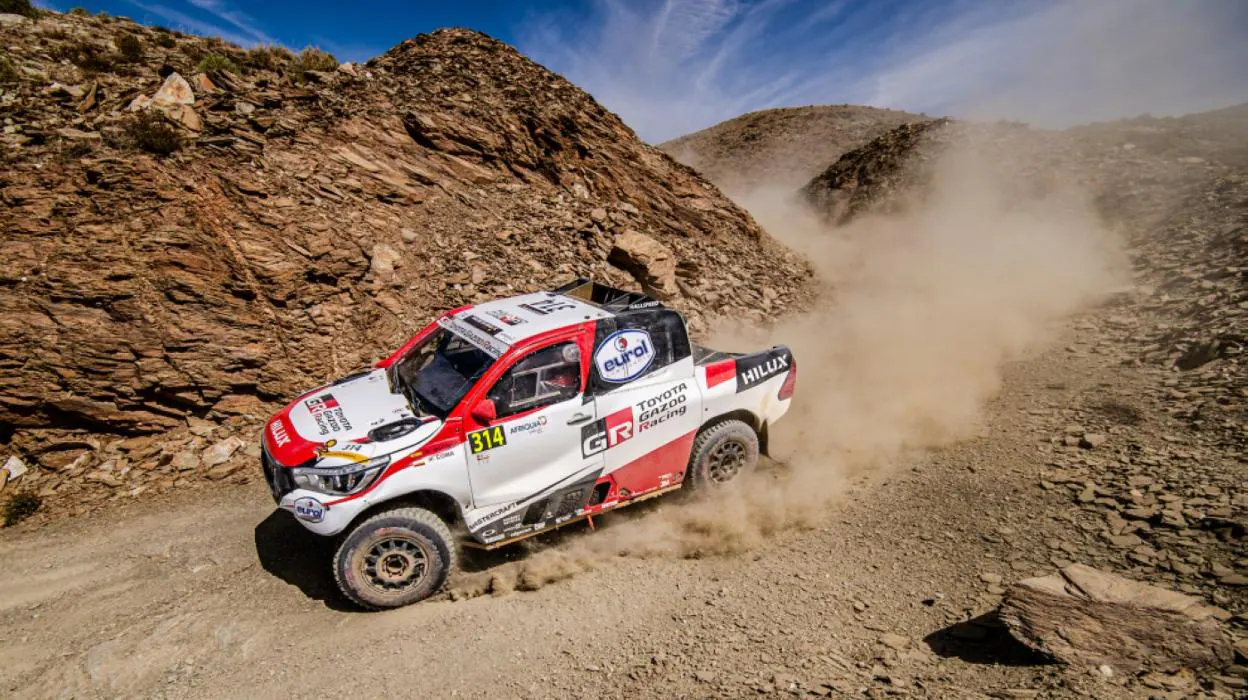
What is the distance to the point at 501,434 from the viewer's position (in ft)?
15.8

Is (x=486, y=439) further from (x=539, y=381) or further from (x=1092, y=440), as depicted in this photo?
(x=1092, y=440)

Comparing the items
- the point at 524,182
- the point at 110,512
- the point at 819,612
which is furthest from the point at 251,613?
the point at 524,182

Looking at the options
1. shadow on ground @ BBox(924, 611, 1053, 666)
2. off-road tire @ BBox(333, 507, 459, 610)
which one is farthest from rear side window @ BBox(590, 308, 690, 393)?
shadow on ground @ BBox(924, 611, 1053, 666)

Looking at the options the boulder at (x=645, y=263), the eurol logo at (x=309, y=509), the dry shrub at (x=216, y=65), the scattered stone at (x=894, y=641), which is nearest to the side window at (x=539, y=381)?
the eurol logo at (x=309, y=509)

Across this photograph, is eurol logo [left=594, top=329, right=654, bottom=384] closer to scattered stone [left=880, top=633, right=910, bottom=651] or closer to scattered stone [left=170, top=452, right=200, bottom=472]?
scattered stone [left=880, top=633, right=910, bottom=651]

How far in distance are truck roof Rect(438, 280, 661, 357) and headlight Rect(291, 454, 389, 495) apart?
1.32 meters

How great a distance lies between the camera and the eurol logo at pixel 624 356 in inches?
210

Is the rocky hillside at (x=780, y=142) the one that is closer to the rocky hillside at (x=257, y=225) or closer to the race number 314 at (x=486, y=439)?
the rocky hillside at (x=257, y=225)

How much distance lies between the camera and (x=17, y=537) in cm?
597

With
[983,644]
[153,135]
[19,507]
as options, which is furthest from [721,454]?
[153,135]

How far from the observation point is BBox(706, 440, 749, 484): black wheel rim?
237 inches

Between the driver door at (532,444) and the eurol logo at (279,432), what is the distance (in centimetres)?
150

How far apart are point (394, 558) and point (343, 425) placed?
1.14 metres

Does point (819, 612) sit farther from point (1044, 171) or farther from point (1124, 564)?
point (1044, 171)
